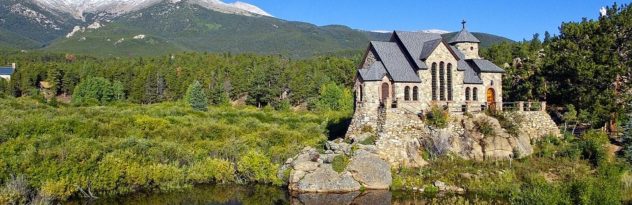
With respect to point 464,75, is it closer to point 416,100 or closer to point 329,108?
point 416,100

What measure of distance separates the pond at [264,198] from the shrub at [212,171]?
5.23ft

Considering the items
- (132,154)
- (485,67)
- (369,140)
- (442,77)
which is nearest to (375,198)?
(369,140)

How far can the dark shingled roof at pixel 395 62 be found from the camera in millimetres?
46594

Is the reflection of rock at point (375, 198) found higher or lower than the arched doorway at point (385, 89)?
lower

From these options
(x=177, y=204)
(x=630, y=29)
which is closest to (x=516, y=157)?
(x=630, y=29)

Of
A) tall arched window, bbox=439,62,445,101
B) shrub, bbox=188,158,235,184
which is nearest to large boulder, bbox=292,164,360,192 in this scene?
shrub, bbox=188,158,235,184

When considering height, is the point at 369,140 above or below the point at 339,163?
above

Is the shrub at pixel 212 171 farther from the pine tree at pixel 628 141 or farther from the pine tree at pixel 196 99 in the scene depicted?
the pine tree at pixel 196 99

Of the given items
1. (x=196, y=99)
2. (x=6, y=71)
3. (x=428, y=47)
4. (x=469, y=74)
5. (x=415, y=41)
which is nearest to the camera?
(x=428, y=47)

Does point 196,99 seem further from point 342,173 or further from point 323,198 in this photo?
point 323,198

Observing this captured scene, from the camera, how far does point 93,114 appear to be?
224 ft

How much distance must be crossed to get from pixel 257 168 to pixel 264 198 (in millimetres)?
4353

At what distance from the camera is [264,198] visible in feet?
127

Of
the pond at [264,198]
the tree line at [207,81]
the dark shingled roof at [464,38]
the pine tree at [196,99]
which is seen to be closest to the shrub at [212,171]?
the pond at [264,198]
